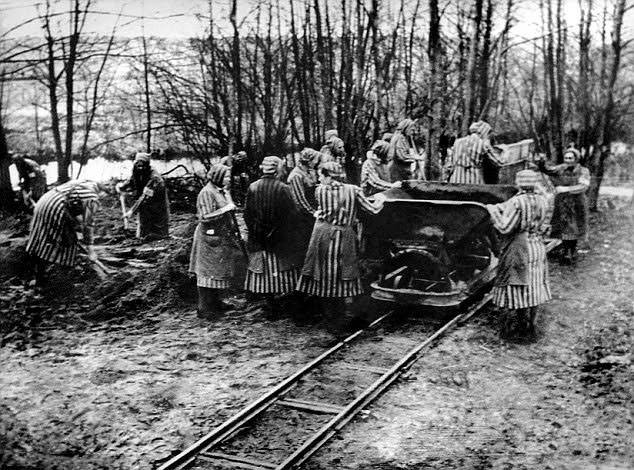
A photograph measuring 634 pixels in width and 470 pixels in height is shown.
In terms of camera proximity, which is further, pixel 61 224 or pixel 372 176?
pixel 372 176

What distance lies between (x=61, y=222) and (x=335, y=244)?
268 cm

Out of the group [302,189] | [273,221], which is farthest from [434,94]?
[273,221]

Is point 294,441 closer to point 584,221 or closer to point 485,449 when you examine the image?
point 485,449

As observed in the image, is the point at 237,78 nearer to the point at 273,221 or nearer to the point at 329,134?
the point at 273,221

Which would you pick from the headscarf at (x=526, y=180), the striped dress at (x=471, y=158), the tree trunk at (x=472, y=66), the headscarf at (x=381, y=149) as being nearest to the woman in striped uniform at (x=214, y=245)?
the headscarf at (x=381, y=149)

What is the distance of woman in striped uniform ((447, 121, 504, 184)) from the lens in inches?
408

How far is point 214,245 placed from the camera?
735 centimetres

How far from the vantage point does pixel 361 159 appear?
9742 mm

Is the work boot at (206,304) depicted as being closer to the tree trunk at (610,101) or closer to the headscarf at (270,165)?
the headscarf at (270,165)

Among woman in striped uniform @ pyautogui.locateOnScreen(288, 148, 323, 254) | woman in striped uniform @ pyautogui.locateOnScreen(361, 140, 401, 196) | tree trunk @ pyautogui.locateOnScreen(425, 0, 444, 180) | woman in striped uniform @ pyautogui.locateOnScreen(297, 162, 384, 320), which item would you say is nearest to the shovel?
woman in striped uniform @ pyautogui.locateOnScreen(288, 148, 323, 254)

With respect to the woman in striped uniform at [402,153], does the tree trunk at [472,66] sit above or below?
above

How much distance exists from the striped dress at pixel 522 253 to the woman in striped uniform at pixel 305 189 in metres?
2.08

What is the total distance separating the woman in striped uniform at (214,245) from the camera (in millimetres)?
7211

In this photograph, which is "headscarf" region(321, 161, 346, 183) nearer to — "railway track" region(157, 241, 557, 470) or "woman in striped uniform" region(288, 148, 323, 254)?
"woman in striped uniform" region(288, 148, 323, 254)
